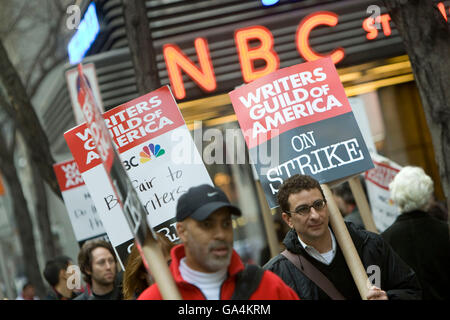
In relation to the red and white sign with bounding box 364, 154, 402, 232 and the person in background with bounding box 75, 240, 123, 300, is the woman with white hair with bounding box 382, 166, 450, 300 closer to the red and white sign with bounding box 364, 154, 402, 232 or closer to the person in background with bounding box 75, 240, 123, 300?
the person in background with bounding box 75, 240, 123, 300

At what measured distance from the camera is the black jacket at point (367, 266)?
13.6 feet

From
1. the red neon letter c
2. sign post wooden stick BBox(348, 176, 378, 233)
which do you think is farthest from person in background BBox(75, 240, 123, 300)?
the red neon letter c

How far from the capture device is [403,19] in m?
5.04

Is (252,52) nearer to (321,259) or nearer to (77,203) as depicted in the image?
(77,203)

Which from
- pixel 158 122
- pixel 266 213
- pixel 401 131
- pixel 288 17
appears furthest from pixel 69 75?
pixel 401 131

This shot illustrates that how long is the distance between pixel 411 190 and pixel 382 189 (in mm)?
2936

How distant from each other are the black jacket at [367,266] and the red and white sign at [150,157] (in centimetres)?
158

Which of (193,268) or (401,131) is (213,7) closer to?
(401,131)

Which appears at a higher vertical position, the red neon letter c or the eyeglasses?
the red neon letter c

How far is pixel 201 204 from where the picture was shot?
10.5 feet

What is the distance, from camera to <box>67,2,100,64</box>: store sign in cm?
1330

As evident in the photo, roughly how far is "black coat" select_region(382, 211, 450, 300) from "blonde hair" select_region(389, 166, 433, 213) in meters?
0.07

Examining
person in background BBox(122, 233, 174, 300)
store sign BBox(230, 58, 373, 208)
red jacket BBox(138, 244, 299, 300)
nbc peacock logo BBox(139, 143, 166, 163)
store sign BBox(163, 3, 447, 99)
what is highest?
store sign BBox(163, 3, 447, 99)

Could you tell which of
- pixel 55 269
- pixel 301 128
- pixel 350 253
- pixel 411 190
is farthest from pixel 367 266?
pixel 55 269
